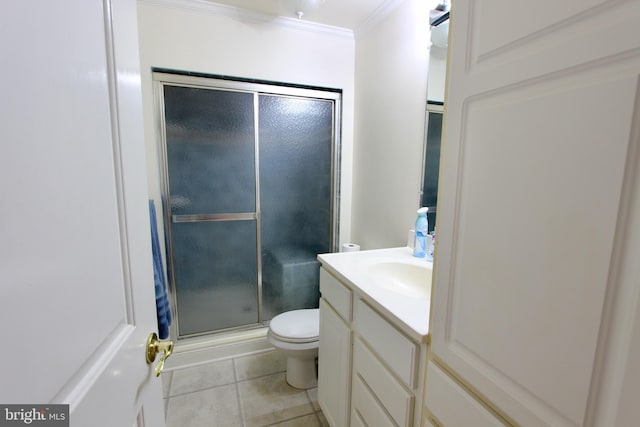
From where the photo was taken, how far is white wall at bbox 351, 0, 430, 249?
5.42 ft

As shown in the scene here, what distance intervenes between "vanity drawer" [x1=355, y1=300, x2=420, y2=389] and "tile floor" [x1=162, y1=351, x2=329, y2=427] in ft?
3.00

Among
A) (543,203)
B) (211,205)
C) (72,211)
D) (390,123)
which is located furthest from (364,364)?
(211,205)

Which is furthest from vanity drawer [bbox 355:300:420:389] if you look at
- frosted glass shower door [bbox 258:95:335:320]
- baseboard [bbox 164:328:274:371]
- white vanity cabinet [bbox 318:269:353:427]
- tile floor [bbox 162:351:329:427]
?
baseboard [bbox 164:328:274:371]

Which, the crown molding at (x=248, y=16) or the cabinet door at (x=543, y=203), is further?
the crown molding at (x=248, y=16)

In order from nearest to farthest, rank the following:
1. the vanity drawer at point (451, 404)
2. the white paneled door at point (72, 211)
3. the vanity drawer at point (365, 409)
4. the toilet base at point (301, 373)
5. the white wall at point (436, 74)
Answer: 1. the white paneled door at point (72, 211)
2. the vanity drawer at point (451, 404)
3. the vanity drawer at point (365, 409)
4. the white wall at point (436, 74)
5. the toilet base at point (301, 373)

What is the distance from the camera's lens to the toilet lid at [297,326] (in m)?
1.78

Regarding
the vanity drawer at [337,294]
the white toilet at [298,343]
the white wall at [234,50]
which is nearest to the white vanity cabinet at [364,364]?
the vanity drawer at [337,294]

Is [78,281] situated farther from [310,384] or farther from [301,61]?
[301,61]

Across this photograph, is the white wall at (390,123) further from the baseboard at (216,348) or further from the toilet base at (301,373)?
the baseboard at (216,348)

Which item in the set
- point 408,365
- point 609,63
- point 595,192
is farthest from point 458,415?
point 609,63

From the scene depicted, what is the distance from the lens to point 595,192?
1.48 ft

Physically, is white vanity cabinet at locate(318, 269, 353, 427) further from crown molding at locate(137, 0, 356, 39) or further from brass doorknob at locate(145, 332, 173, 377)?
crown molding at locate(137, 0, 356, 39)

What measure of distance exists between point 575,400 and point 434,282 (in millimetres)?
363

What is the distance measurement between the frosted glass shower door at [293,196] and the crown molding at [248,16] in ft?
1.59
